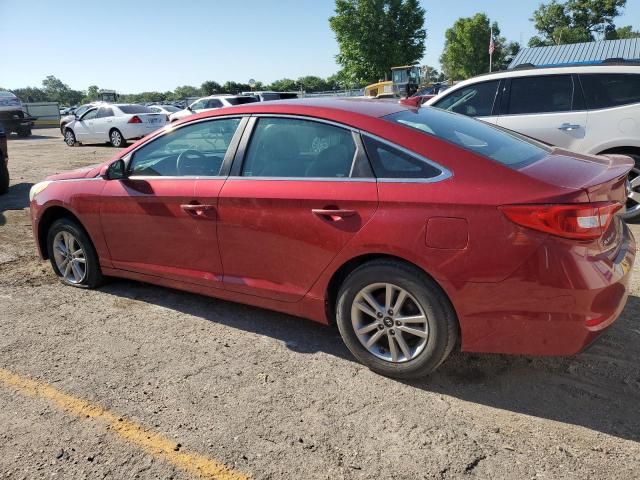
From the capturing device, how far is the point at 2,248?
6152 millimetres

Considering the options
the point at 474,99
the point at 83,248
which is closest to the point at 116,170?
the point at 83,248

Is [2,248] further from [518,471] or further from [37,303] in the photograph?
[518,471]

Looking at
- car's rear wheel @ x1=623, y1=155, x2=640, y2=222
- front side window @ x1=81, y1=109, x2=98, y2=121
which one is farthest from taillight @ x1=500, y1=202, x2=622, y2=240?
front side window @ x1=81, y1=109, x2=98, y2=121

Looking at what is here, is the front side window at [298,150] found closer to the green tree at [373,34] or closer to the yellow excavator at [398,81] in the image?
the yellow excavator at [398,81]

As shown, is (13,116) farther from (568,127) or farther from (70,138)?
(568,127)

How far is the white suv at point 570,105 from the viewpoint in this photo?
5.88m

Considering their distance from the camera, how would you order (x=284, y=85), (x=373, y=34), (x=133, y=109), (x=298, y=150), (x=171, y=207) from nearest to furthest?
(x=298, y=150) → (x=171, y=207) → (x=133, y=109) → (x=373, y=34) → (x=284, y=85)

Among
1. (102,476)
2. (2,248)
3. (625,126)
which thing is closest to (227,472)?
(102,476)

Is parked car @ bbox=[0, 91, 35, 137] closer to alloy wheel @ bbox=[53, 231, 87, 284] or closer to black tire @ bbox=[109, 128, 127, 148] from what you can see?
black tire @ bbox=[109, 128, 127, 148]

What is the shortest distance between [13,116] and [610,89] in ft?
82.5

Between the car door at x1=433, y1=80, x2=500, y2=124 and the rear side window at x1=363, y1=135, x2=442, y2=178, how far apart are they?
403cm

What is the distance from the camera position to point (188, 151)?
4004mm

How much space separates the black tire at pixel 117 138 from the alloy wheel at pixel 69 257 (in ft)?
46.9

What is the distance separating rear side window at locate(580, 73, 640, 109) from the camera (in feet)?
19.3
